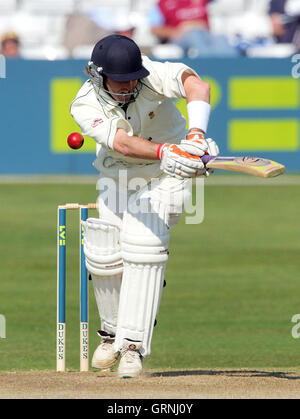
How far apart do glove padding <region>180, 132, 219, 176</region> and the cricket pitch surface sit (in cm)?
106

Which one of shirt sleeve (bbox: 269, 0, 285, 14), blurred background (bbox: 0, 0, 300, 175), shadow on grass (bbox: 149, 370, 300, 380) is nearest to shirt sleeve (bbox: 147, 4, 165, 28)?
blurred background (bbox: 0, 0, 300, 175)

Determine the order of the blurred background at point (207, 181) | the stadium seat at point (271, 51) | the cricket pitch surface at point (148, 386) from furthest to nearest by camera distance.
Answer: the stadium seat at point (271, 51) → the blurred background at point (207, 181) → the cricket pitch surface at point (148, 386)

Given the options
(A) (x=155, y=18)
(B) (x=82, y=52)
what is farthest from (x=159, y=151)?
(A) (x=155, y=18)

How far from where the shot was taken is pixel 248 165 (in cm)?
492

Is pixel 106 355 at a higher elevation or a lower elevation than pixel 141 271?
lower

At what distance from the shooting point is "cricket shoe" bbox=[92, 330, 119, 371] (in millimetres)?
Answer: 5801

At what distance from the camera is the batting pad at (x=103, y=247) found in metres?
5.50

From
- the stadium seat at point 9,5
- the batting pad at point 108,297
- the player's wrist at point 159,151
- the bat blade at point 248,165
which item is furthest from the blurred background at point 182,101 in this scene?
the bat blade at point 248,165

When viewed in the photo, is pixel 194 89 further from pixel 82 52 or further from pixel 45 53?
pixel 45 53

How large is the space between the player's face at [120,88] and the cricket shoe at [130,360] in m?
1.29

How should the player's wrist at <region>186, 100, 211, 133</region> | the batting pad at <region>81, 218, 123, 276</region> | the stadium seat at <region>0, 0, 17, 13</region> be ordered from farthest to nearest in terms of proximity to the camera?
the stadium seat at <region>0, 0, 17, 13</region> → the batting pad at <region>81, 218, 123, 276</region> → the player's wrist at <region>186, 100, 211, 133</region>

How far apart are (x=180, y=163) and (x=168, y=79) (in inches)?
24.4

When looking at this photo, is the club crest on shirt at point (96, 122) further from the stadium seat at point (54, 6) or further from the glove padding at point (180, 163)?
the stadium seat at point (54, 6)

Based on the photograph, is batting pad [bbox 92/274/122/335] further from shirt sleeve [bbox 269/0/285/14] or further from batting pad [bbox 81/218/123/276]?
shirt sleeve [bbox 269/0/285/14]
